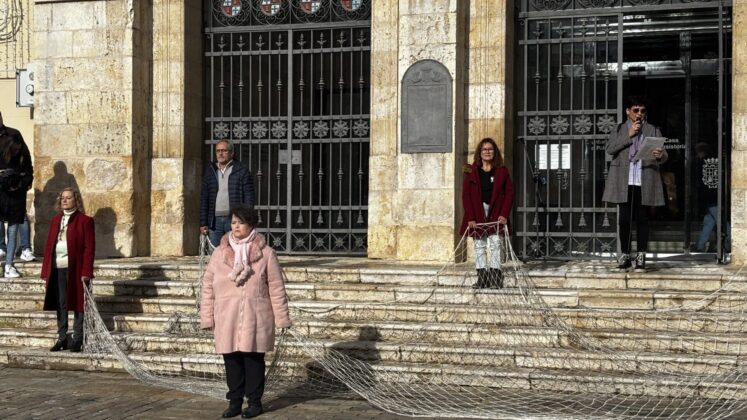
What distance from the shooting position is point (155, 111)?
14211 millimetres

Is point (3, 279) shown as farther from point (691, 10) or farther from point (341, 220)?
point (691, 10)

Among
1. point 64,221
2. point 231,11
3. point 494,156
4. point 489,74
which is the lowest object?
point 64,221

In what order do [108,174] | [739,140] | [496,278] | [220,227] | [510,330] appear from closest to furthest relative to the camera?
1. [510,330]
2. [496,278]
3. [220,227]
4. [739,140]
5. [108,174]

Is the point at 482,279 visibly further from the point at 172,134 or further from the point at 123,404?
the point at 172,134

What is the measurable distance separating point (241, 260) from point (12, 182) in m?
5.54

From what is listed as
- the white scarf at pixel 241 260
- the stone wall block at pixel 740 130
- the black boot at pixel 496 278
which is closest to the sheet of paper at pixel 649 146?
the stone wall block at pixel 740 130

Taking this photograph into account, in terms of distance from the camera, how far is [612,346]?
9227 millimetres

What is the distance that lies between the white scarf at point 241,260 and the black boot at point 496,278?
126 inches

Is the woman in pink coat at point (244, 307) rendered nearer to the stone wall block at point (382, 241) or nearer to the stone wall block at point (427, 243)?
the stone wall block at point (427, 243)

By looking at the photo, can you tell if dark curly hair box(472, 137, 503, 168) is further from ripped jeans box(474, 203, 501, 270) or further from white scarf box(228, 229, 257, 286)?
white scarf box(228, 229, 257, 286)

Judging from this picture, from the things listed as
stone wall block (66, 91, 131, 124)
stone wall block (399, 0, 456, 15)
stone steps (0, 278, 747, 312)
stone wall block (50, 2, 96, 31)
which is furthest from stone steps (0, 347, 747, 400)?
stone wall block (50, 2, 96, 31)

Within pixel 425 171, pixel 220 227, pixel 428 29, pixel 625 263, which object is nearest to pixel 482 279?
pixel 625 263

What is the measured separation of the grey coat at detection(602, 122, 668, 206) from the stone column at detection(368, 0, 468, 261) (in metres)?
2.11

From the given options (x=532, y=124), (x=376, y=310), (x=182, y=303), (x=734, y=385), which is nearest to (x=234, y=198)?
(x=182, y=303)
